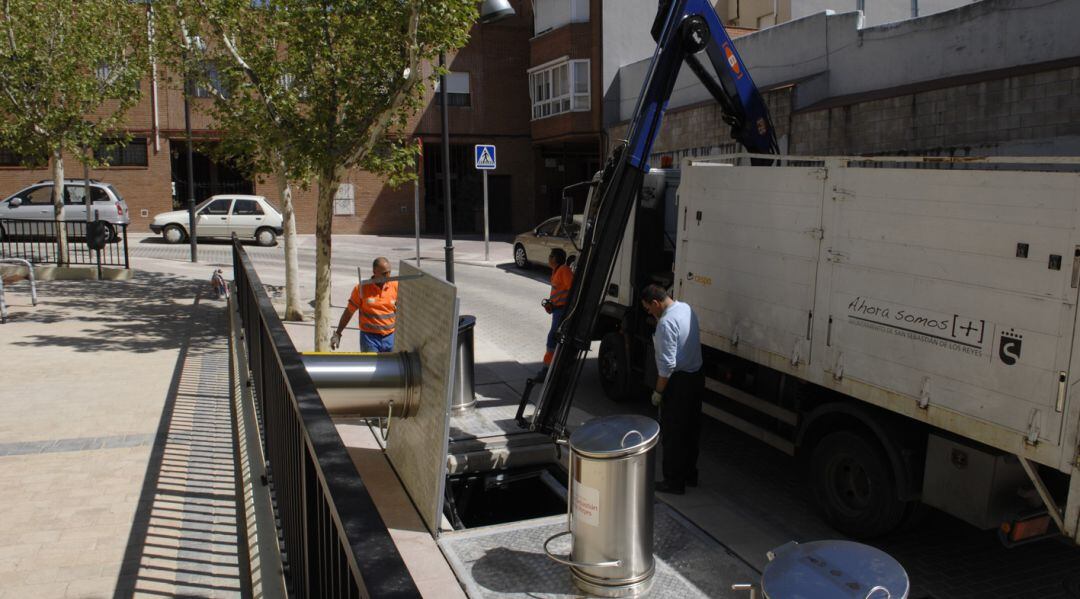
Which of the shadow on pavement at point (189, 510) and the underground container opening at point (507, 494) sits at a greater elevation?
the shadow on pavement at point (189, 510)

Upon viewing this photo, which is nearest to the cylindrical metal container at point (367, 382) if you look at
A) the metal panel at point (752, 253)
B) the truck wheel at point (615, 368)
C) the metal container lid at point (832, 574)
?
the metal panel at point (752, 253)

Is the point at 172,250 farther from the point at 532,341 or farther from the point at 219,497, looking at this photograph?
the point at 219,497

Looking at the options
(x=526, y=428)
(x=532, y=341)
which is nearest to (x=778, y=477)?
(x=526, y=428)

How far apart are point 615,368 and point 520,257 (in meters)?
13.1

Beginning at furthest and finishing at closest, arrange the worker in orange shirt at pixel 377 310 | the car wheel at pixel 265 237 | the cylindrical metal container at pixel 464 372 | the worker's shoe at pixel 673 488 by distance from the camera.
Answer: the car wheel at pixel 265 237, the worker in orange shirt at pixel 377 310, the cylindrical metal container at pixel 464 372, the worker's shoe at pixel 673 488

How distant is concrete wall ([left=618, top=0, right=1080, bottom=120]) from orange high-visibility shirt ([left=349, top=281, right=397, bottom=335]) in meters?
11.4

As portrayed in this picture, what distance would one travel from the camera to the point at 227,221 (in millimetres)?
27500

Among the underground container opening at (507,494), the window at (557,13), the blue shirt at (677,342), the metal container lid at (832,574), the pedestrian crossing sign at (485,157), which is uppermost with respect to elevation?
the window at (557,13)

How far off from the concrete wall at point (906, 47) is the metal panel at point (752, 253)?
30.1 feet

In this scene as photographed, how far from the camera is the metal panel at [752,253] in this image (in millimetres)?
6625

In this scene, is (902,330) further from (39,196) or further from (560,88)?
(39,196)

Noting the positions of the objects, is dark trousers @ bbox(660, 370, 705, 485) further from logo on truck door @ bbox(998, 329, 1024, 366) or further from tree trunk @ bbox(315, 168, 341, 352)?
tree trunk @ bbox(315, 168, 341, 352)

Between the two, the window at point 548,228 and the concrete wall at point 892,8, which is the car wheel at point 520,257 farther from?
the concrete wall at point 892,8

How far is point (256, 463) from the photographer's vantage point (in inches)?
195
